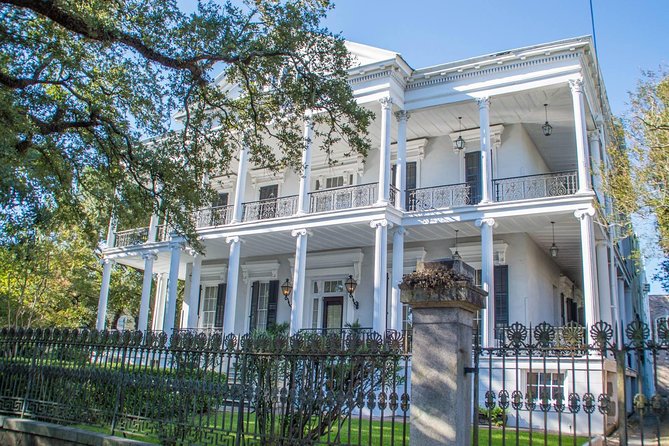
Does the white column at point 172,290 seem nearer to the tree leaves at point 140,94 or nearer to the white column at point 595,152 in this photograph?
the tree leaves at point 140,94

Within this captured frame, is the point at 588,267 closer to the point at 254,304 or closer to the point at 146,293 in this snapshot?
the point at 254,304

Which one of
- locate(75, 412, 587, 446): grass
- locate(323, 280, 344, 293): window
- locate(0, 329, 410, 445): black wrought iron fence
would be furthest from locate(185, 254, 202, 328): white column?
locate(0, 329, 410, 445): black wrought iron fence

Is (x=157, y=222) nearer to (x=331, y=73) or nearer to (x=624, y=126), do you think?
(x=331, y=73)

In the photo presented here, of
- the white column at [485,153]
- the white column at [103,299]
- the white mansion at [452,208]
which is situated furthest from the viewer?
the white column at [103,299]

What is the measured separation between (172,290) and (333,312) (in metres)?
5.59

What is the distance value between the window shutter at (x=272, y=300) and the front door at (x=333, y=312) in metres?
2.03

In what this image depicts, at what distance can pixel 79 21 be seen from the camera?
27.2 ft

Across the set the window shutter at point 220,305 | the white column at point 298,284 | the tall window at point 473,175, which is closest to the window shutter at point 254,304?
the window shutter at point 220,305

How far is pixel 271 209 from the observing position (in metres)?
18.7

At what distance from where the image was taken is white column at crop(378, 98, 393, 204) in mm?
15727

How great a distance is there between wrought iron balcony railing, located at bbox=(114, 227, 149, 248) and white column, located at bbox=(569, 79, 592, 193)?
14.9 metres

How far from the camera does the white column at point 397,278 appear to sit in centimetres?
1555

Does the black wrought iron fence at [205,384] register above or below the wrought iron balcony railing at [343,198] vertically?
below

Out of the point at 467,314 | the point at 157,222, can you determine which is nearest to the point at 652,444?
the point at 467,314
